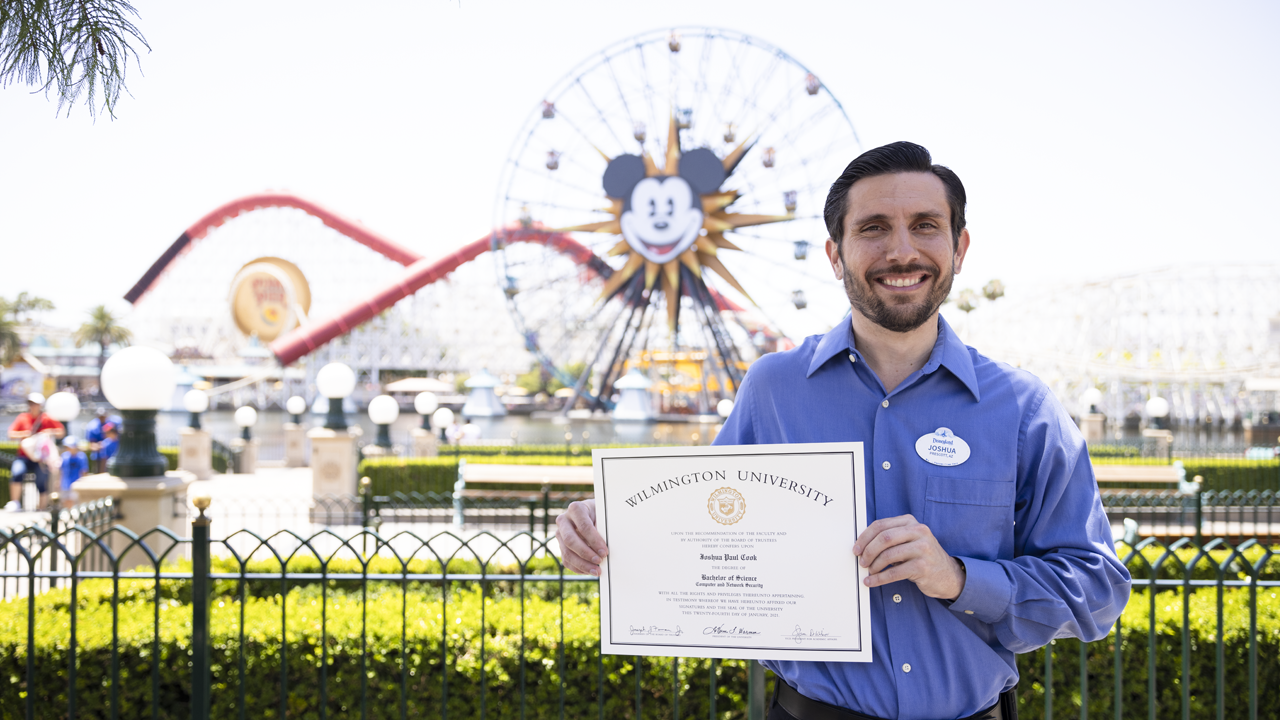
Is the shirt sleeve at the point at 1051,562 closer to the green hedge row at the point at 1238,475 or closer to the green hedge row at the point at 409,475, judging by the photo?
the green hedge row at the point at 409,475

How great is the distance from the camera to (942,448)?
4.72ft

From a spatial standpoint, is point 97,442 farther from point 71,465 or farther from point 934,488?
point 934,488

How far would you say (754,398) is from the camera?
167cm

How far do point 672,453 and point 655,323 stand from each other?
23.2m

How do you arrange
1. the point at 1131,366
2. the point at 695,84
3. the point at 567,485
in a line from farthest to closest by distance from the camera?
the point at 1131,366 → the point at 695,84 → the point at 567,485

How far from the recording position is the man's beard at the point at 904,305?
57.7 inches

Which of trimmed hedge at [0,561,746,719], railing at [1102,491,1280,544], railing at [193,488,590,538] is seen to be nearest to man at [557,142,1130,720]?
trimmed hedge at [0,561,746,719]

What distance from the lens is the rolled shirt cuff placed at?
4.40ft

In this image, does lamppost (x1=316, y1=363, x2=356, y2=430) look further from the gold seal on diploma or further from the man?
the man

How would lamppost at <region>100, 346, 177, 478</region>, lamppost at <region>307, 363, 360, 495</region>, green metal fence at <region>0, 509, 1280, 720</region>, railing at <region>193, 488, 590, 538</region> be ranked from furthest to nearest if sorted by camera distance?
lamppost at <region>307, 363, 360, 495</region> < railing at <region>193, 488, 590, 538</region> < lamppost at <region>100, 346, 177, 478</region> < green metal fence at <region>0, 509, 1280, 720</region>

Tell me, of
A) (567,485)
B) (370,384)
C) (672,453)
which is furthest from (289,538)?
(370,384)

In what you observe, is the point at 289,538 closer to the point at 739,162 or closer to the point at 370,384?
the point at 739,162

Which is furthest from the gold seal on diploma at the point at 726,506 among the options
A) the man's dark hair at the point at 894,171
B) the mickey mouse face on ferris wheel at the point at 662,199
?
the mickey mouse face on ferris wheel at the point at 662,199
